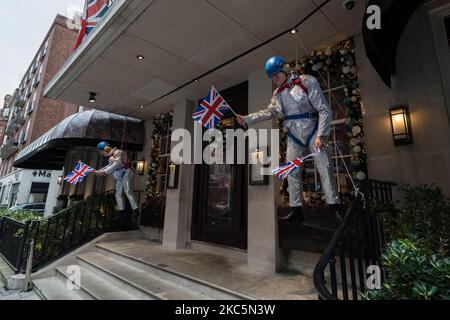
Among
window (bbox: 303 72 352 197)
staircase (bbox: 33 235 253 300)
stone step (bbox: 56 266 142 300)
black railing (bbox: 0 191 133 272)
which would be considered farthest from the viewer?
black railing (bbox: 0 191 133 272)

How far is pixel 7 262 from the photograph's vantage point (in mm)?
5816

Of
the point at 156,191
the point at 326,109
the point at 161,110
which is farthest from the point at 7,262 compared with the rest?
the point at 326,109

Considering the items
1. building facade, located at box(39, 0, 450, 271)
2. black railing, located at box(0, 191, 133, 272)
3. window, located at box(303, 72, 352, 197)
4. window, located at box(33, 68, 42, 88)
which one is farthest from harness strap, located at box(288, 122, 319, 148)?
window, located at box(33, 68, 42, 88)

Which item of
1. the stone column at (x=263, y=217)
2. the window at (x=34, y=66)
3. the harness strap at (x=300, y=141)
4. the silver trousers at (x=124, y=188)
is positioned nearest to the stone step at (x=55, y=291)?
the silver trousers at (x=124, y=188)

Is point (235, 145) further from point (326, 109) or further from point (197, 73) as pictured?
point (326, 109)

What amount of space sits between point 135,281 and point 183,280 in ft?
2.77

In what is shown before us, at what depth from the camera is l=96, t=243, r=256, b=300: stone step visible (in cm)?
302

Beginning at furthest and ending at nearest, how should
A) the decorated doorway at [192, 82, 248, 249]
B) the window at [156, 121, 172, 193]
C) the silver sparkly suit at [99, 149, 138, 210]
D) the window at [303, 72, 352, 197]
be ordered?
1. the window at [156, 121, 172, 193]
2. the silver sparkly suit at [99, 149, 138, 210]
3. the decorated doorway at [192, 82, 248, 249]
4. the window at [303, 72, 352, 197]

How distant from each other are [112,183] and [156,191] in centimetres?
229

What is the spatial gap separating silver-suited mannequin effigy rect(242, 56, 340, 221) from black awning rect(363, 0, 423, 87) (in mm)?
756

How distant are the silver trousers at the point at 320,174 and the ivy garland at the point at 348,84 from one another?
0.86 m

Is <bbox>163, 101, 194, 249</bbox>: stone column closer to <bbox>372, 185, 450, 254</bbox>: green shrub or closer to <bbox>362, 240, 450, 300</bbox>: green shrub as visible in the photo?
<bbox>372, 185, 450, 254</bbox>: green shrub
